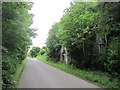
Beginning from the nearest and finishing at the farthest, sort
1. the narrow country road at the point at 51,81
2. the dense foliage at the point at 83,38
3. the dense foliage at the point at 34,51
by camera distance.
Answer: the narrow country road at the point at 51,81 < the dense foliage at the point at 83,38 < the dense foliage at the point at 34,51

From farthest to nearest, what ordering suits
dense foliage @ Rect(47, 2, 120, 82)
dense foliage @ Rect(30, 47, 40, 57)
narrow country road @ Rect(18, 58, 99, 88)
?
dense foliage @ Rect(30, 47, 40, 57) < dense foliage @ Rect(47, 2, 120, 82) < narrow country road @ Rect(18, 58, 99, 88)

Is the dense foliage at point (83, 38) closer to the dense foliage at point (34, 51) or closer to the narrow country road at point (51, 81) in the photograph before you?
the narrow country road at point (51, 81)

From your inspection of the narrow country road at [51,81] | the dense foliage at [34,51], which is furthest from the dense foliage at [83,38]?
the dense foliage at [34,51]

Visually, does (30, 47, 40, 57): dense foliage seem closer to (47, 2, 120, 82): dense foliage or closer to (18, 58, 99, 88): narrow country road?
(47, 2, 120, 82): dense foliage

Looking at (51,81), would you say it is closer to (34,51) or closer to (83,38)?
(83,38)

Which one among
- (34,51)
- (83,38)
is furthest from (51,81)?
(34,51)

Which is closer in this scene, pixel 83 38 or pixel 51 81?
pixel 51 81

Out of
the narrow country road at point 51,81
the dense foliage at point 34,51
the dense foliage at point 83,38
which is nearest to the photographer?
the narrow country road at point 51,81

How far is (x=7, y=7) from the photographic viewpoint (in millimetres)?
10664

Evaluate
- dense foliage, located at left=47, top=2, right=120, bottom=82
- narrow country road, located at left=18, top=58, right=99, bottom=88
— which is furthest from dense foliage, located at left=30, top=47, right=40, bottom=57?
narrow country road, located at left=18, top=58, right=99, bottom=88

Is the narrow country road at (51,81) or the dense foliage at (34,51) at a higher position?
the dense foliage at (34,51)

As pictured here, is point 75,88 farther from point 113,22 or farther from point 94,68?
point 94,68

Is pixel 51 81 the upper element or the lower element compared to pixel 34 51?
lower

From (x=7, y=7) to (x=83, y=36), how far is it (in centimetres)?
1586
